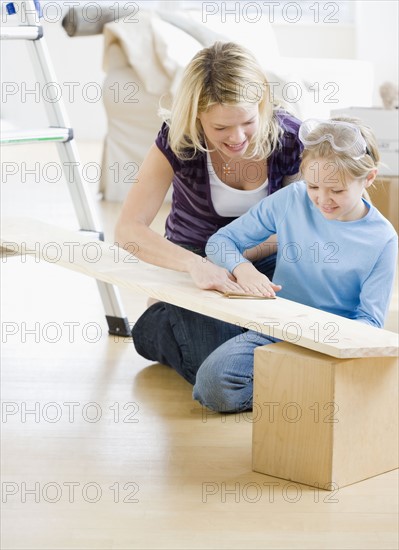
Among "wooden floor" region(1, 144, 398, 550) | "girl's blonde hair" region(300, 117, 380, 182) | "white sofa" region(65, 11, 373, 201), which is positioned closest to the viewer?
"wooden floor" region(1, 144, 398, 550)

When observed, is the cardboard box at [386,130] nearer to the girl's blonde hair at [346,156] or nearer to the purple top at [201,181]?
the purple top at [201,181]

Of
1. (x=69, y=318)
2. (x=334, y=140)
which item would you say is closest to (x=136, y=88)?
(x=69, y=318)

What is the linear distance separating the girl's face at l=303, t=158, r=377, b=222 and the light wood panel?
332 millimetres

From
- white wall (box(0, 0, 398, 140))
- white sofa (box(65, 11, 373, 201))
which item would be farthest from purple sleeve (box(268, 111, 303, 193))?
white wall (box(0, 0, 398, 140))

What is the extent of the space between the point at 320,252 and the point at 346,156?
0.70 feet

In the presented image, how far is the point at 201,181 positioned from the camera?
2.22 m

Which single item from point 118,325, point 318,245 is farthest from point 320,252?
point 118,325

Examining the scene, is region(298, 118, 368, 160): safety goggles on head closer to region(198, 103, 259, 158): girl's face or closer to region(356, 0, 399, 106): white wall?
region(198, 103, 259, 158): girl's face

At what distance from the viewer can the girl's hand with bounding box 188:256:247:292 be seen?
1.93m

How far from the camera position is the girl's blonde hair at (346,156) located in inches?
72.4

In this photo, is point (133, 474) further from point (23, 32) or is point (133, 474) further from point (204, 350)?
point (23, 32)

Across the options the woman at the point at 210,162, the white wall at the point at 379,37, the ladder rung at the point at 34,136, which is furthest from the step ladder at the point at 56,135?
the white wall at the point at 379,37

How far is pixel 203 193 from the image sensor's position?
2240 millimetres

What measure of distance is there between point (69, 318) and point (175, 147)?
31.7 inches
